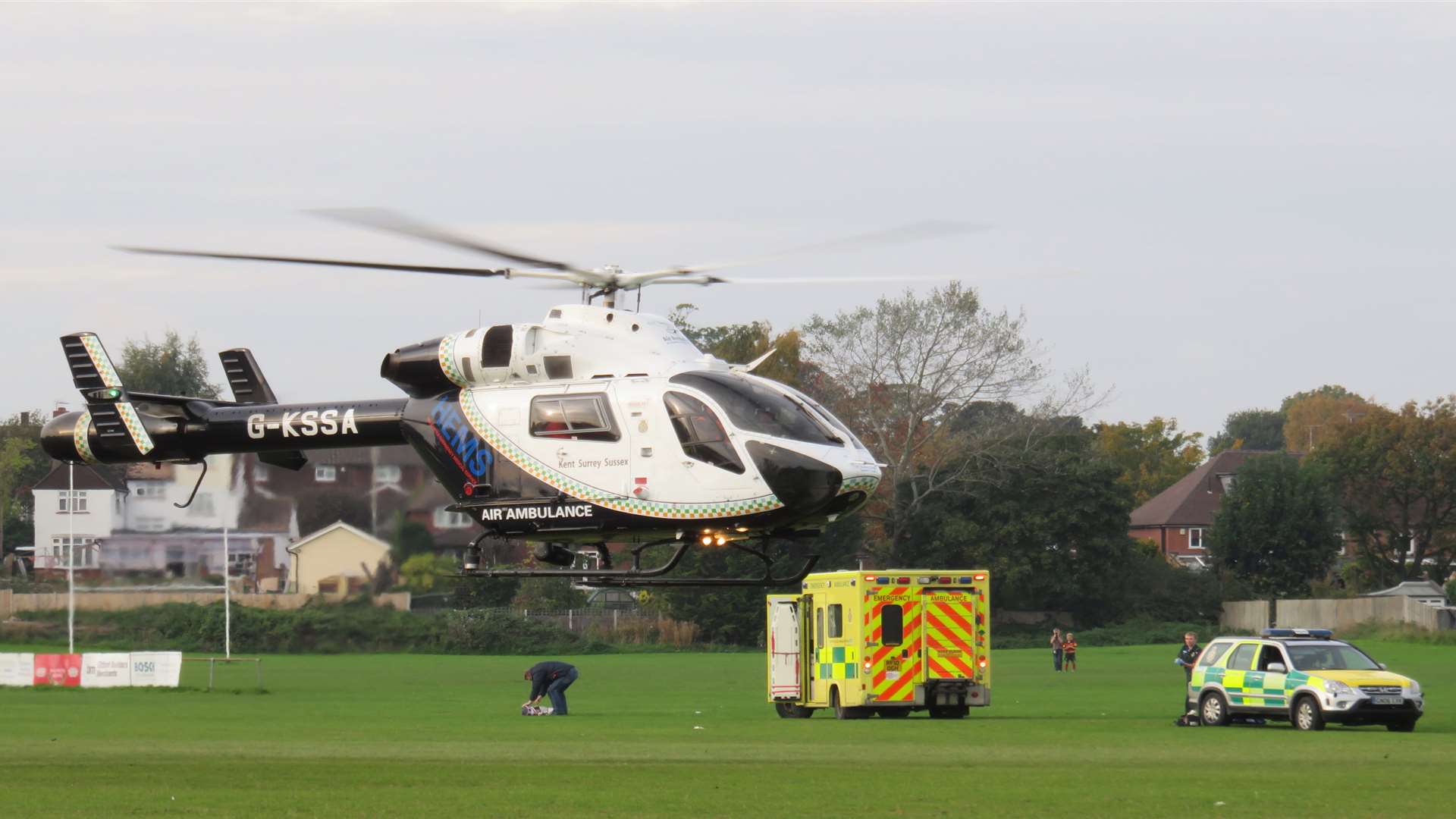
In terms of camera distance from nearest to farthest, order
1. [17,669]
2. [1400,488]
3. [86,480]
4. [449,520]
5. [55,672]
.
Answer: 1. [449,520]
2. [86,480]
3. [55,672]
4. [17,669]
5. [1400,488]

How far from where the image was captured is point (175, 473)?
3875 cm

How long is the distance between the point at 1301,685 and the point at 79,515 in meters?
28.6

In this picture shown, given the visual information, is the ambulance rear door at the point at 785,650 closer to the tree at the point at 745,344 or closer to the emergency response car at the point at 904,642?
the emergency response car at the point at 904,642

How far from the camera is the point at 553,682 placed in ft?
123

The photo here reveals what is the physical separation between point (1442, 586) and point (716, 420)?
84.0m

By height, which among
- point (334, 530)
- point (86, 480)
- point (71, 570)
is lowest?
point (71, 570)

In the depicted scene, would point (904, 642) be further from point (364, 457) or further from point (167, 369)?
point (167, 369)

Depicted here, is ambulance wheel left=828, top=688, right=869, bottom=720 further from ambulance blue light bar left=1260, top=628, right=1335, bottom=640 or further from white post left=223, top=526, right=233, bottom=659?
white post left=223, top=526, right=233, bottom=659

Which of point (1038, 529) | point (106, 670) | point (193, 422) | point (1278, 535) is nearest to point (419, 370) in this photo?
point (193, 422)

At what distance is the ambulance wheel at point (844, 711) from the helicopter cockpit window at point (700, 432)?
39.3ft

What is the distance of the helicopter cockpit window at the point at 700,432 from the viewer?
24609 mm

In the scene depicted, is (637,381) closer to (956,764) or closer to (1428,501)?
(956,764)

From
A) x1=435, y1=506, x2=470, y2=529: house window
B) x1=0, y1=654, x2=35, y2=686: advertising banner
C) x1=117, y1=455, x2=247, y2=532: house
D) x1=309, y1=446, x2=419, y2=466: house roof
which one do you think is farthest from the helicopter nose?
x1=0, y1=654, x2=35, y2=686: advertising banner

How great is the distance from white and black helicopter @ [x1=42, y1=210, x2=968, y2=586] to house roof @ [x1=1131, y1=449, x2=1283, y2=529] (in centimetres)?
10061
